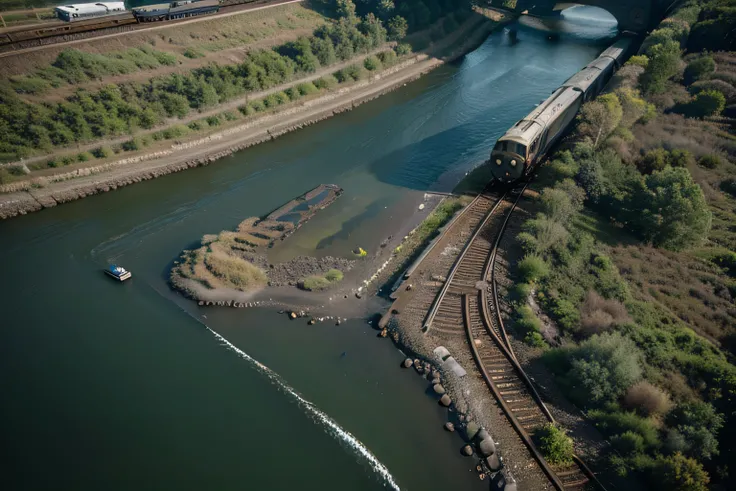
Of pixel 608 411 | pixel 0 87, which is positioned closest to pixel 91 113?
pixel 0 87

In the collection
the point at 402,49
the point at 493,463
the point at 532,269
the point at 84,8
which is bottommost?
the point at 493,463

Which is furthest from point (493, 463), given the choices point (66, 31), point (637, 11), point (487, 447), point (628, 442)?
point (637, 11)

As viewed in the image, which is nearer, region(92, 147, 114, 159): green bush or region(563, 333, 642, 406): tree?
region(563, 333, 642, 406): tree

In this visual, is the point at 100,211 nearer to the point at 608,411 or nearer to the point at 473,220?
the point at 473,220

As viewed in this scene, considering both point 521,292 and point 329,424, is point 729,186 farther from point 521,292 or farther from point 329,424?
point 329,424

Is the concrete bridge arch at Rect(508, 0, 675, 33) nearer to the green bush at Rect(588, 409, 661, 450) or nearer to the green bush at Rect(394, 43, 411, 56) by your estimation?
the green bush at Rect(394, 43, 411, 56)

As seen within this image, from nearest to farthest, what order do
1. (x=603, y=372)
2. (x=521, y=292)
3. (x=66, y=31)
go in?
(x=603, y=372) → (x=521, y=292) → (x=66, y=31)

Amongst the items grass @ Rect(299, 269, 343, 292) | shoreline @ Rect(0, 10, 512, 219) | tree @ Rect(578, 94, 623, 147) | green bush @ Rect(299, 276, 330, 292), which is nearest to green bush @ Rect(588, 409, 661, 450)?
grass @ Rect(299, 269, 343, 292)

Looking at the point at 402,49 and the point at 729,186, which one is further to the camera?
the point at 402,49
